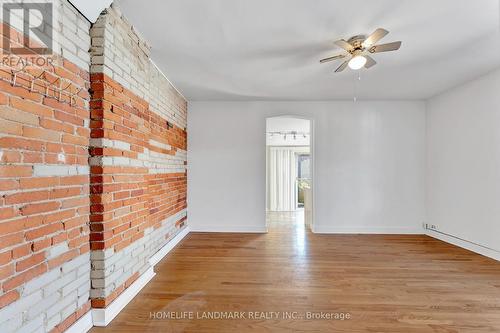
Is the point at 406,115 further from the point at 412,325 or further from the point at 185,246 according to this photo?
the point at 185,246

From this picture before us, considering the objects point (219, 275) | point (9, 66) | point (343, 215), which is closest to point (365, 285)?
point (219, 275)

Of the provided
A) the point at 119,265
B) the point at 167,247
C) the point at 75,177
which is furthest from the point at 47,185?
the point at 167,247

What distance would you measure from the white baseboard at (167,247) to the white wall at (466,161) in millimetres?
4417

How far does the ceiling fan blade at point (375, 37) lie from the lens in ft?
6.62

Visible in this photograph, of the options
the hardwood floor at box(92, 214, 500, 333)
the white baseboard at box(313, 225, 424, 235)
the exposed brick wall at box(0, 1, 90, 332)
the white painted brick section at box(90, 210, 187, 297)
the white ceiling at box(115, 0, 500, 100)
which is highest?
the white ceiling at box(115, 0, 500, 100)

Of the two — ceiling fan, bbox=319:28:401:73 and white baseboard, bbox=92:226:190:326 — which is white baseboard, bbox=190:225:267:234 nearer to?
white baseboard, bbox=92:226:190:326

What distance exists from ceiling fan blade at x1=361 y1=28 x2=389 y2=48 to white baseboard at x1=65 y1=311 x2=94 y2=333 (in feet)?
10.6

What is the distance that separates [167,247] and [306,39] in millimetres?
3189

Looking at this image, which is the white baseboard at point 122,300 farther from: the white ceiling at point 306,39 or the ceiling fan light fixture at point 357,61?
the ceiling fan light fixture at point 357,61

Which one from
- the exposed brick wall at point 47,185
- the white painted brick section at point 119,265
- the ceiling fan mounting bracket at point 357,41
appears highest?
the ceiling fan mounting bracket at point 357,41

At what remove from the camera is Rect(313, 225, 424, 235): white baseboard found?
452cm

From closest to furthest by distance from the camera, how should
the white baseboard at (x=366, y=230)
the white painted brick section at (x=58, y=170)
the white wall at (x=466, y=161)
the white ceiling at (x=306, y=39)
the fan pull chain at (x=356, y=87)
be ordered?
1. the white painted brick section at (x=58, y=170)
2. the white ceiling at (x=306, y=39)
3. the white wall at (x=466, y=161)
4. the fan pull chain at (x=356, y=87)
5. the white baseboard at (x=366, y=230)

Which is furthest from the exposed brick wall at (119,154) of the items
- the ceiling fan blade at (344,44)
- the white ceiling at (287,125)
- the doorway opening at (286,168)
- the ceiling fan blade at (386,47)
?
the doorway opening at (286,168)

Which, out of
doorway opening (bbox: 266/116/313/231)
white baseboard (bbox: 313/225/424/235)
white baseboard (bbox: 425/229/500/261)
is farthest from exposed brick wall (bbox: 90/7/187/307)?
doorway opening (bbox: 266/116/313/231)
